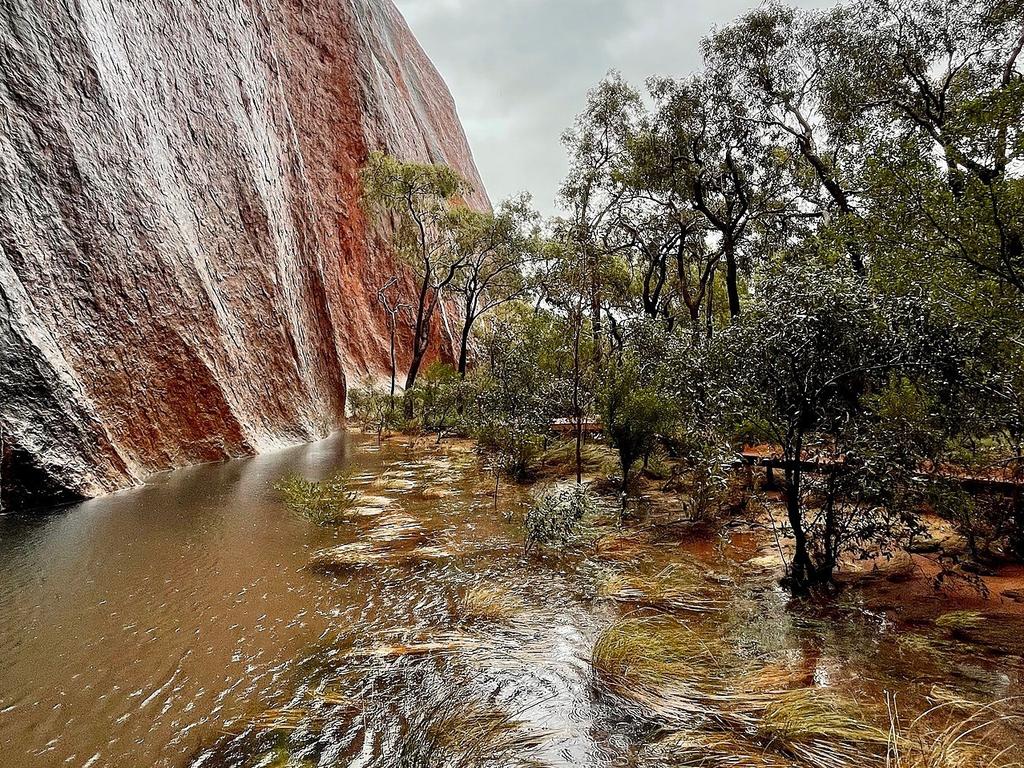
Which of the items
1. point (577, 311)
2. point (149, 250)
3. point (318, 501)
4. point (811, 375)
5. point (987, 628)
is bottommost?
point (987, 628)

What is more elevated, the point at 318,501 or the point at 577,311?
the point at 577,311

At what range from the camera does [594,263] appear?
885cm

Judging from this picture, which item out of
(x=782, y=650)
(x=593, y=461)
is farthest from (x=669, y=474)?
(x=782, y=650)

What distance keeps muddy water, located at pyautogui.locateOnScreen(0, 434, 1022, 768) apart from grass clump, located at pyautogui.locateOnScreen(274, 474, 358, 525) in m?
0.26

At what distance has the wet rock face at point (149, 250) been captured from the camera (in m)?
6.43

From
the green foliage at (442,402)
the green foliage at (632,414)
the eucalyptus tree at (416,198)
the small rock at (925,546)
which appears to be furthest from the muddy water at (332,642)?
the eucalyptus tree at (416,198)

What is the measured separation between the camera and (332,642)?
10.1 ft

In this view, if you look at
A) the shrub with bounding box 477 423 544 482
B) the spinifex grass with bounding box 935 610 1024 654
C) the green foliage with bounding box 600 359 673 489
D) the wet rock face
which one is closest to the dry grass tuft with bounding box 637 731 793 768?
the spinifex grass with bounding box 935 610 1024 654

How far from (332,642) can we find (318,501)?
282 centimetres

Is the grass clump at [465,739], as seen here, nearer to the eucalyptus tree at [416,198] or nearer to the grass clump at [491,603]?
the grass clump at [491,603]

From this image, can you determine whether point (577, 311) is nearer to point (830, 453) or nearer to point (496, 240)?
point (830, 453)

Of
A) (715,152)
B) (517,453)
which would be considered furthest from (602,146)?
(517,453)

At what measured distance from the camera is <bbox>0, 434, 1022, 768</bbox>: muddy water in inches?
88.4

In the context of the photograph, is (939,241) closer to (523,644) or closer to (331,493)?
(523,644)
